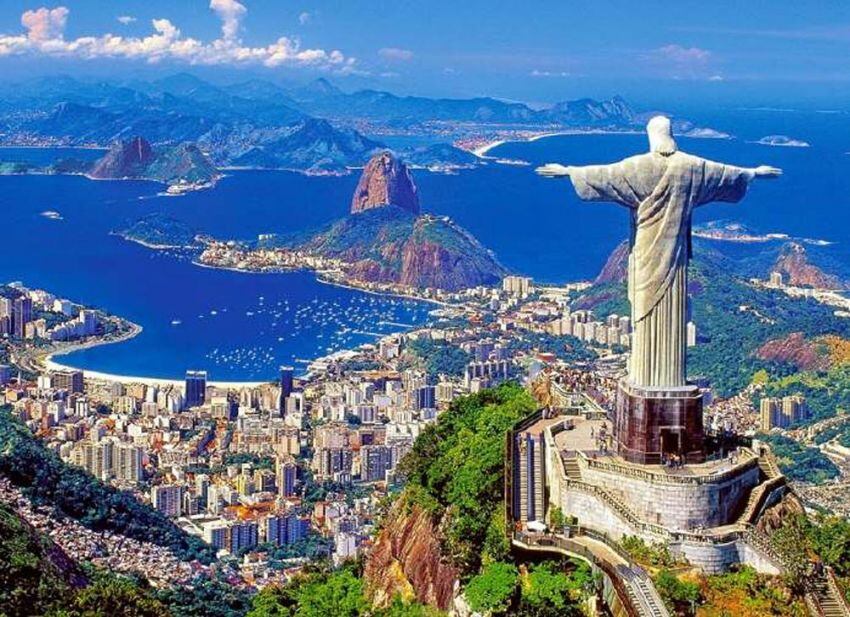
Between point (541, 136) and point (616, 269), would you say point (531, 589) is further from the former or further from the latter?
point (541, 136)

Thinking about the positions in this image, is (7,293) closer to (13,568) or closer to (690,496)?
(13,568)

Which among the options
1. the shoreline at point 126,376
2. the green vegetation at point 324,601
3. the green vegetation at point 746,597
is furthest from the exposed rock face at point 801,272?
the green vegetation at point 746,597

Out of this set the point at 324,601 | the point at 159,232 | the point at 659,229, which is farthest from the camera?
the point at 159,232

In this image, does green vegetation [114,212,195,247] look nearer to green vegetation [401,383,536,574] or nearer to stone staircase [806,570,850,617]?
green vegetation [401,383,536,574]

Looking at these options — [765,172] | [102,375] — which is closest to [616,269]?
[102,375]

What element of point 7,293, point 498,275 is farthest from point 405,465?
point 498,275

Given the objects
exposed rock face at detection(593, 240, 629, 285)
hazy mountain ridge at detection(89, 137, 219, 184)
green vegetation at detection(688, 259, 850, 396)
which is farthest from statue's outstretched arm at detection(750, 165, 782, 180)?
hazy mountain ridge at detection(89, 137, 219, 184)
